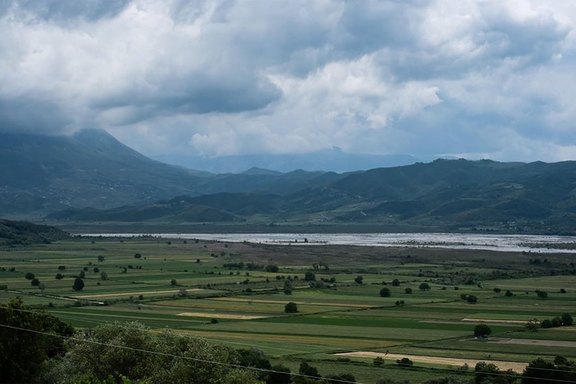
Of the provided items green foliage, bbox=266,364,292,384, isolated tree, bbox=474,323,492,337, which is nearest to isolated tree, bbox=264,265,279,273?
isolated tree, bbox=474,323,492,337

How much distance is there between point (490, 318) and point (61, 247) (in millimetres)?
136050

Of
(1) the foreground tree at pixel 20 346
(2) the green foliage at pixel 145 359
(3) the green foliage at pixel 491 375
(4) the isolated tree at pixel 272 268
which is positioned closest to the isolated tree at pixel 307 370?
(2) the green foliage at pixel 145 359

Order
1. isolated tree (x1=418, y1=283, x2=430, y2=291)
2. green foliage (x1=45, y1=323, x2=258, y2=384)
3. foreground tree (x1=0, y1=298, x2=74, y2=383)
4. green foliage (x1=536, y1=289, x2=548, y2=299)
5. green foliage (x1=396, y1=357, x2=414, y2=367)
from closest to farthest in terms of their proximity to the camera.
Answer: green foliage (x1=45, y1=323, x2=258, y2=384), foreground tree (x1=0, y1=298, x2=74, y2=383), green foliage (x1=396, y1=357, x2=414, y2=367), green foliage (x1=536, y1=289, x2=548, y2=299), isolated tree (x1=418, y1=283, x2=430, y2=291)

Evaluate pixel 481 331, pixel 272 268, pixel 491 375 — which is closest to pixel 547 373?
pixel 491 375

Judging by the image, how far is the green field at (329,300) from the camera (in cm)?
5847

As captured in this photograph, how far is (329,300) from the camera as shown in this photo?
90.3m

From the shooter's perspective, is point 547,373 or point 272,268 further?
point 272,268

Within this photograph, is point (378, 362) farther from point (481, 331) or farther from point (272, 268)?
point (272, 268)

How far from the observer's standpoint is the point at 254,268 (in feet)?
442

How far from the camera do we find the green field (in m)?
58.5

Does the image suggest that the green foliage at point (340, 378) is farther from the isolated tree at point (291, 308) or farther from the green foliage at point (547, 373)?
Answer: the isolated tree at point (291, 308)

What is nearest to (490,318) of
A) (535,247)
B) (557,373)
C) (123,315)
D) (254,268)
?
(557,373)

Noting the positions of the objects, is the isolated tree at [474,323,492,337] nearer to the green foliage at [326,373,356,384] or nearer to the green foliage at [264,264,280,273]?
the green foliage at [326,373,356,384]

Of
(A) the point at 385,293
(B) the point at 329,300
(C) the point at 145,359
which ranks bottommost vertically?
(B) the point at 329,300
